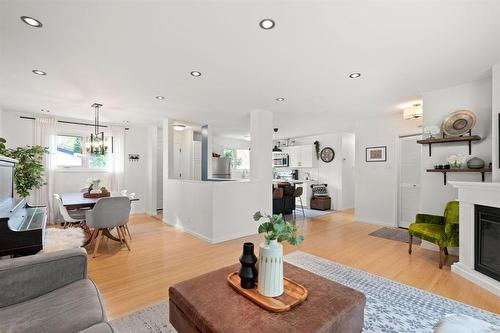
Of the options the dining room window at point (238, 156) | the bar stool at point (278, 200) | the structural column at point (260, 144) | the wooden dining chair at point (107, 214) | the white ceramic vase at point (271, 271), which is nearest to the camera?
the white ceramic vase at point (271, 271)

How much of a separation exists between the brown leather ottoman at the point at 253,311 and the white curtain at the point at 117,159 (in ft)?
17.2

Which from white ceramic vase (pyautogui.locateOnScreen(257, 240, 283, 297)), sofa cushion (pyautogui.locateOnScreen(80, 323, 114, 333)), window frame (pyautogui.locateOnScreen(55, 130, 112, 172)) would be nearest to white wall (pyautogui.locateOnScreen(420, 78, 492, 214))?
white ceramic vase (pyautogui.locateOnScreen(257, 240, 283, 297))

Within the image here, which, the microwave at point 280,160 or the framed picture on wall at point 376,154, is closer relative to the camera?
the framed picture on wall at point 376,154

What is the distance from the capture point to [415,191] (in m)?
4.84

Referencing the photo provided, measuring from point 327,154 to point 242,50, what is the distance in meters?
5.87

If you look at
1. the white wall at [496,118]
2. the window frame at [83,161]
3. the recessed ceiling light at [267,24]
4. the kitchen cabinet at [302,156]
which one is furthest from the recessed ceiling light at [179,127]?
the white wall at [496,118]

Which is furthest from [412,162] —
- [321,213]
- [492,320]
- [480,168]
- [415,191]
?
[492,320]

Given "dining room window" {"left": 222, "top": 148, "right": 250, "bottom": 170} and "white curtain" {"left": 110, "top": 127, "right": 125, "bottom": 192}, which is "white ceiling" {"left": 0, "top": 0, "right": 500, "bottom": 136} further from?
"dining room window" {"left": 222, "top": 148, "right": 250, "bottom": 170}

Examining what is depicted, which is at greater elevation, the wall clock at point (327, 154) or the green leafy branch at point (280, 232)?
the wall clock at point (327, 154)

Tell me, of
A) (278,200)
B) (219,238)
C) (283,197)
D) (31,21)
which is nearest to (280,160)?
(283,197)

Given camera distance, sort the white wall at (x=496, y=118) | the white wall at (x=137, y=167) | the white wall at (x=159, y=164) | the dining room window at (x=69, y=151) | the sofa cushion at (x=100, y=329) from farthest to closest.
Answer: the white wall at (x=159, y=164) → the white wall at (x=137, y=167) → the dining room window at (x=69, y=151) → the white wall at (x=496, y=118) → the sofa cushion at (x=100, y=329)

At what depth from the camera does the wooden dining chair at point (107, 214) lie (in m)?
3.38

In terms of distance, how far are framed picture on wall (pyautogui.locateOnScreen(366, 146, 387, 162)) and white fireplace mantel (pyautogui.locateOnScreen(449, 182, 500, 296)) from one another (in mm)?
2436

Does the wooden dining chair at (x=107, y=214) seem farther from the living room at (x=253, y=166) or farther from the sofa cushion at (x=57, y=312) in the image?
the sofa cushion at (x=57, y=312)
